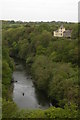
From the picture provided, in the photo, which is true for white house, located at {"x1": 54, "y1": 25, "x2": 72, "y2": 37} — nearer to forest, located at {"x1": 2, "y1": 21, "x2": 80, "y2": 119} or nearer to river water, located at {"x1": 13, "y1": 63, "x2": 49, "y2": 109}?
forest, located at {"x1": 2, "y1": 21, "x2": 80, "y2": 119}

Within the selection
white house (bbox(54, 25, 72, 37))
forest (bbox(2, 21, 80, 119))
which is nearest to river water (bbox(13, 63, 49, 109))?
forest (bbox(2, 21, 80, 119))

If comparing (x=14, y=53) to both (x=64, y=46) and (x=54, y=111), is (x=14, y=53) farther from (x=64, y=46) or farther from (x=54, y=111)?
(x=54, y=111)

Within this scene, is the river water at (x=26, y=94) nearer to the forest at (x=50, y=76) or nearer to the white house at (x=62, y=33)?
the forest at (x=50, y=76)

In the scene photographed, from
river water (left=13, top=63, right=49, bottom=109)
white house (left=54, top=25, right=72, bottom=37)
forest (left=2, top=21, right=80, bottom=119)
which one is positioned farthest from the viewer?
white house (left=54, top=25, right=72, bottom=37)

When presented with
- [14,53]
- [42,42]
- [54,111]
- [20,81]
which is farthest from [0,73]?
[14,53]

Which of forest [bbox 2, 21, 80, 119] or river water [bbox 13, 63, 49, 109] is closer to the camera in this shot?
forest [bbox 2, 21, 80, 119]

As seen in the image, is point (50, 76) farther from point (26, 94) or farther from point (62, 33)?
point (62, 33)

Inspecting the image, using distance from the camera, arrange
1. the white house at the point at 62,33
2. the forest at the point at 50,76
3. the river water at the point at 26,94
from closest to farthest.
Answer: the forest at the point at 50,76
the river water at the point at 26,94
the white house at the point at 62,33

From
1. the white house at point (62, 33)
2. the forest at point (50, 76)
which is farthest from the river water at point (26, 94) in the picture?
the white house at point (62, 33)

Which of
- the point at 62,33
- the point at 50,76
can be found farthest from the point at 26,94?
the point at 62,33
